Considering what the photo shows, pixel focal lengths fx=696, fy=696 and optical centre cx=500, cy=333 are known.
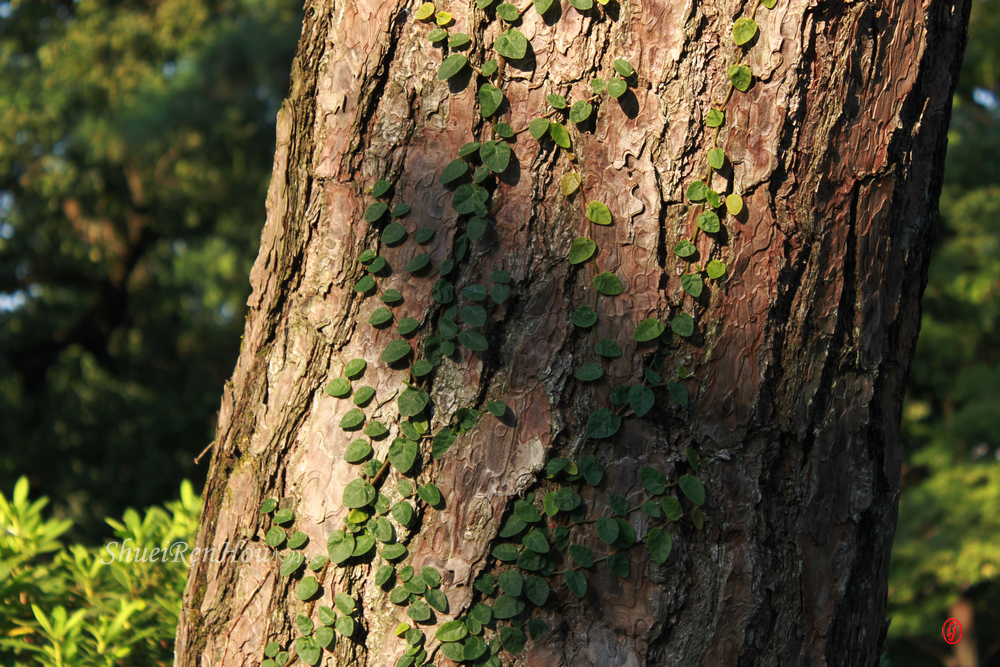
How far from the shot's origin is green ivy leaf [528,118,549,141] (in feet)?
3.95

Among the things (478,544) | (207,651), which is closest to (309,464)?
(478,544)

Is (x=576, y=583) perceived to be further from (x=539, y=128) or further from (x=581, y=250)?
(x=539, y=128)

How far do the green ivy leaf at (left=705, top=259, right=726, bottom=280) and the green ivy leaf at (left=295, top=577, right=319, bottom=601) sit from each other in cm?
89

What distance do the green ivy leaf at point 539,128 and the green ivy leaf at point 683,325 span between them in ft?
1.29

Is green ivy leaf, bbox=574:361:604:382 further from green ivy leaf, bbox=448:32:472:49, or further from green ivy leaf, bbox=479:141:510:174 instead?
green ivy leaf, bbox=448:32:472:49

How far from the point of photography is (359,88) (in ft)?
4.25

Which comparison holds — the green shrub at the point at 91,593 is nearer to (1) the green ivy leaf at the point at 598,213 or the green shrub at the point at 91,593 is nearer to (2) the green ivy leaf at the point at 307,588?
(2) the green ivy leaf at the point at 307,588

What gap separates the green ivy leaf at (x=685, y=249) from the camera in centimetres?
119

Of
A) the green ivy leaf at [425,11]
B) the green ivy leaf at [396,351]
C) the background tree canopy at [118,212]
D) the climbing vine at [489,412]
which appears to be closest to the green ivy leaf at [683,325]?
the climbing vine at [489,412]

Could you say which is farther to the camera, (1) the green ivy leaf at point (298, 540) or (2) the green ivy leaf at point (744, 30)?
(1) the green ivy leaf at point (298, 540)

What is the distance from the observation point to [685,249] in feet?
3.90

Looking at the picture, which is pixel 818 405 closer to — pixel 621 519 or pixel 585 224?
pixel 621 519

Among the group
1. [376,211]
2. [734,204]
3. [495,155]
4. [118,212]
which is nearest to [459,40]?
[495,155]

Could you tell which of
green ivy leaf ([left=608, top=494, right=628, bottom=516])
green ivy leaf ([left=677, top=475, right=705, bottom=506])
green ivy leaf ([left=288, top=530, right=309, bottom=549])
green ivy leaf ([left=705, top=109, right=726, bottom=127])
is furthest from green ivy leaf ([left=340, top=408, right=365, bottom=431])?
green ivy leaf ([left=705, top=109, right=726, bottom=127])
